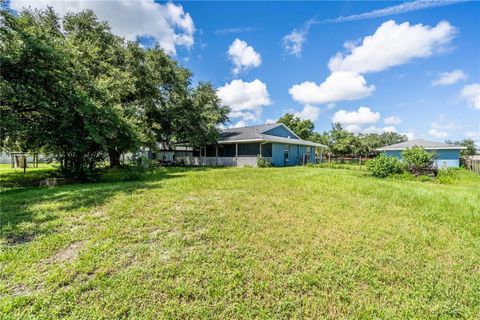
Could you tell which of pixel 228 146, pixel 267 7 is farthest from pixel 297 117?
pixel 267 7

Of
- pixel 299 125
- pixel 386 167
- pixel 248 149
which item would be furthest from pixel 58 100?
pixel 299 125

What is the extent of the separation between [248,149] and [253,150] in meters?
0.52

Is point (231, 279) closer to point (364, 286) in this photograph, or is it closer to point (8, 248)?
point (364, 286)

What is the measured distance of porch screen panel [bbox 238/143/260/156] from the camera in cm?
1950

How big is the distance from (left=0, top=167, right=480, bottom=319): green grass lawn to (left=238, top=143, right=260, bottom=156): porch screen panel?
1347 centimetres

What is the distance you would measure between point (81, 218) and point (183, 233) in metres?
2.40

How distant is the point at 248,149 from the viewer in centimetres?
1992

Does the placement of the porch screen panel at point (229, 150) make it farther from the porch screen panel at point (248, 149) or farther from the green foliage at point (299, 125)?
the green foliage at point (299, 125)

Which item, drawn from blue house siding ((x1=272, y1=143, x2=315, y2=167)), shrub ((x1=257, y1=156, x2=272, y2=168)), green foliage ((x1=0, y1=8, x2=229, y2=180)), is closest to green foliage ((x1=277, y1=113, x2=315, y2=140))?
blue house siding ((x1=272, y1=143, x2=315, y2=167))

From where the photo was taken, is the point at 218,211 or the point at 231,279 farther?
the point at 218,211

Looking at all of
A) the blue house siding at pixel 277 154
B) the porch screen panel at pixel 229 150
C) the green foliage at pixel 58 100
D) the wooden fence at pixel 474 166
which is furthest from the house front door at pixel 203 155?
the wooden fence at pixel 474 166

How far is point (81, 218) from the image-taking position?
187 inches

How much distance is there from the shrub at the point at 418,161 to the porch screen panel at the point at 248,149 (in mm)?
10470

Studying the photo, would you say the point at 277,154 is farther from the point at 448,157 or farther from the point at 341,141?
the point at 448,157
